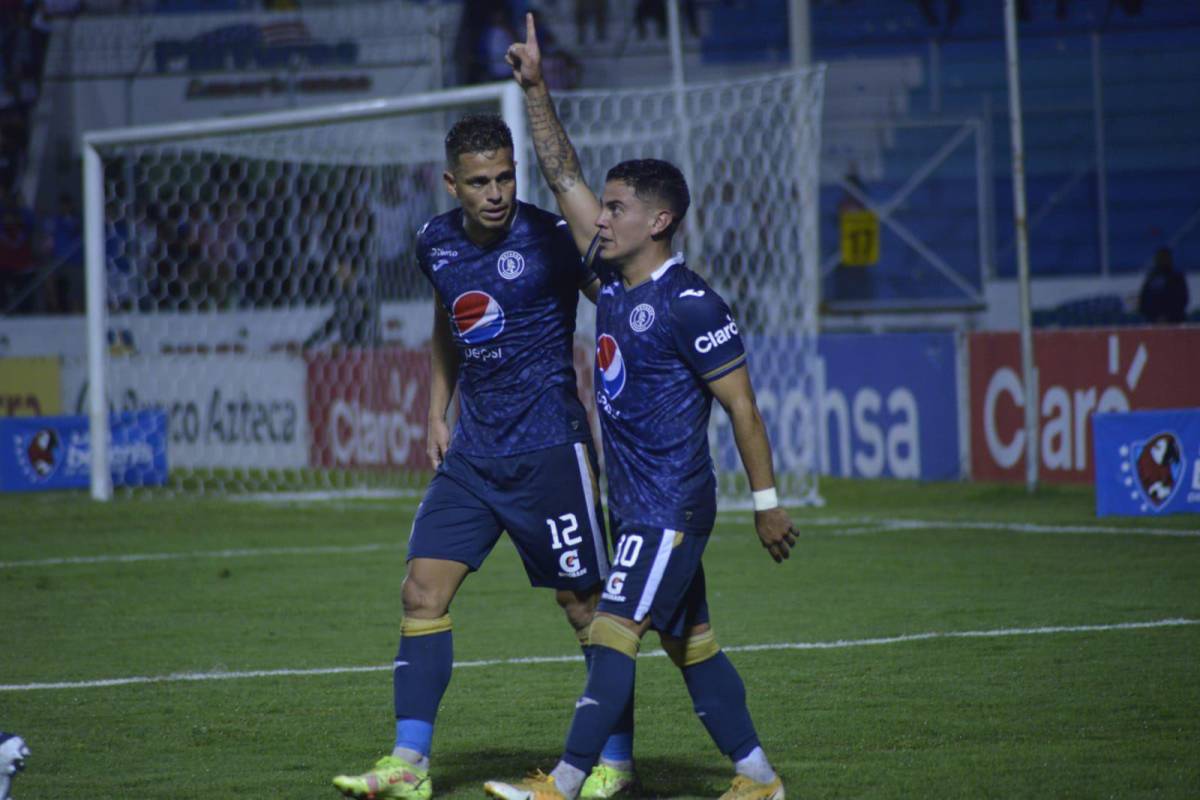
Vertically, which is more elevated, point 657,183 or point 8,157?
point 8,157

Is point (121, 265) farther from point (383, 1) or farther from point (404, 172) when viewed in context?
point (383, 1)

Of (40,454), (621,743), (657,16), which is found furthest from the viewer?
(657,16)

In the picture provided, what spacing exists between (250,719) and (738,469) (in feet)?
32.7

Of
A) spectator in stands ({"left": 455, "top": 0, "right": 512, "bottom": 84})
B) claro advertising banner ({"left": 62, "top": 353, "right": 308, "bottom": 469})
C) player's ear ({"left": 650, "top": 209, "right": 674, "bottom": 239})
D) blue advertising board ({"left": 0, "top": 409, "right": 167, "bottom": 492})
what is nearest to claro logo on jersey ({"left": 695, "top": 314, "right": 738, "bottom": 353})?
player's ear ({"left": 650, "top": 209, "right": 674, "bottom": 239})

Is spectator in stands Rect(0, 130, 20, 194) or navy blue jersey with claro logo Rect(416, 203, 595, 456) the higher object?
spectator in stands Rect(0, 130, 20, 194)

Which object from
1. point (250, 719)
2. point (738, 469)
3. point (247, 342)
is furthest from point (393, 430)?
point (250, 719)

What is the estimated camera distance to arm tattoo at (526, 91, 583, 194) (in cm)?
556

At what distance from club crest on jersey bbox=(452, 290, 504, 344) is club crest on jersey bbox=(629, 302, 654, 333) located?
649 millimetres

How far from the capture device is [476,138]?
538cm

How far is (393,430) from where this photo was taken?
18.2 meters

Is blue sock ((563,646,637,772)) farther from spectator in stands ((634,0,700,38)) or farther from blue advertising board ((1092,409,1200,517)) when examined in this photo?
spectator in stands ((634,0,700,38))

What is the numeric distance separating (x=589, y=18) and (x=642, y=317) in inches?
851

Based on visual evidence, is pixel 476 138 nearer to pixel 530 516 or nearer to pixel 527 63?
pixel 527 63

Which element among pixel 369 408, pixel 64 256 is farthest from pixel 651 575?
pixel 64 256
